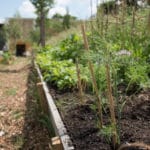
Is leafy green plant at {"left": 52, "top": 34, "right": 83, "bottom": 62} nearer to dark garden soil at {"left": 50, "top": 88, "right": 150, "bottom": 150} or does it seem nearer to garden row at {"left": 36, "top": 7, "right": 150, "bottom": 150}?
garden row at {"left": 36, "top": 7, "right": 150, "bottom": 150}

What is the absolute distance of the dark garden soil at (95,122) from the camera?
290 centimetres

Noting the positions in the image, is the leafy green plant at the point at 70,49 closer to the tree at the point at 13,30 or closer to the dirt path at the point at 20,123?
the dirt path at the point at 20,123

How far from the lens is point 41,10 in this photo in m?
22.0

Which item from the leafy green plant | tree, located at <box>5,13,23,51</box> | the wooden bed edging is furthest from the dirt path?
tree, located at <box>5,13,23,51</box>

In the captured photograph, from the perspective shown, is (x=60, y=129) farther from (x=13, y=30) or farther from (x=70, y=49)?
Answer: (x=13, y=30)

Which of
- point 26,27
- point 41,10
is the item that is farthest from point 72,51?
point 26,27

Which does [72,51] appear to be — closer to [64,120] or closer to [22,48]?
[64,120]

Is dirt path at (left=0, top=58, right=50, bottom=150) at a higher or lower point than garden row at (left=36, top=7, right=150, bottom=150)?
lower

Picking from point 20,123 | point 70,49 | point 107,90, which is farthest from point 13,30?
point 107,90

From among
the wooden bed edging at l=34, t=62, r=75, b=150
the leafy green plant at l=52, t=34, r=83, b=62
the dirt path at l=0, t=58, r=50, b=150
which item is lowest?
the dirt path at l=0, t=58, r=50, b=150

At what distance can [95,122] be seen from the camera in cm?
346

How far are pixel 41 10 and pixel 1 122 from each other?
16.8 m

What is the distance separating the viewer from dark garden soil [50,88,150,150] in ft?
9.51

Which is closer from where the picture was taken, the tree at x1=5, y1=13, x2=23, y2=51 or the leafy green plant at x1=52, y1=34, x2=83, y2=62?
the leafy green plant at x1=52, y1=34, x2=83, y2=62
